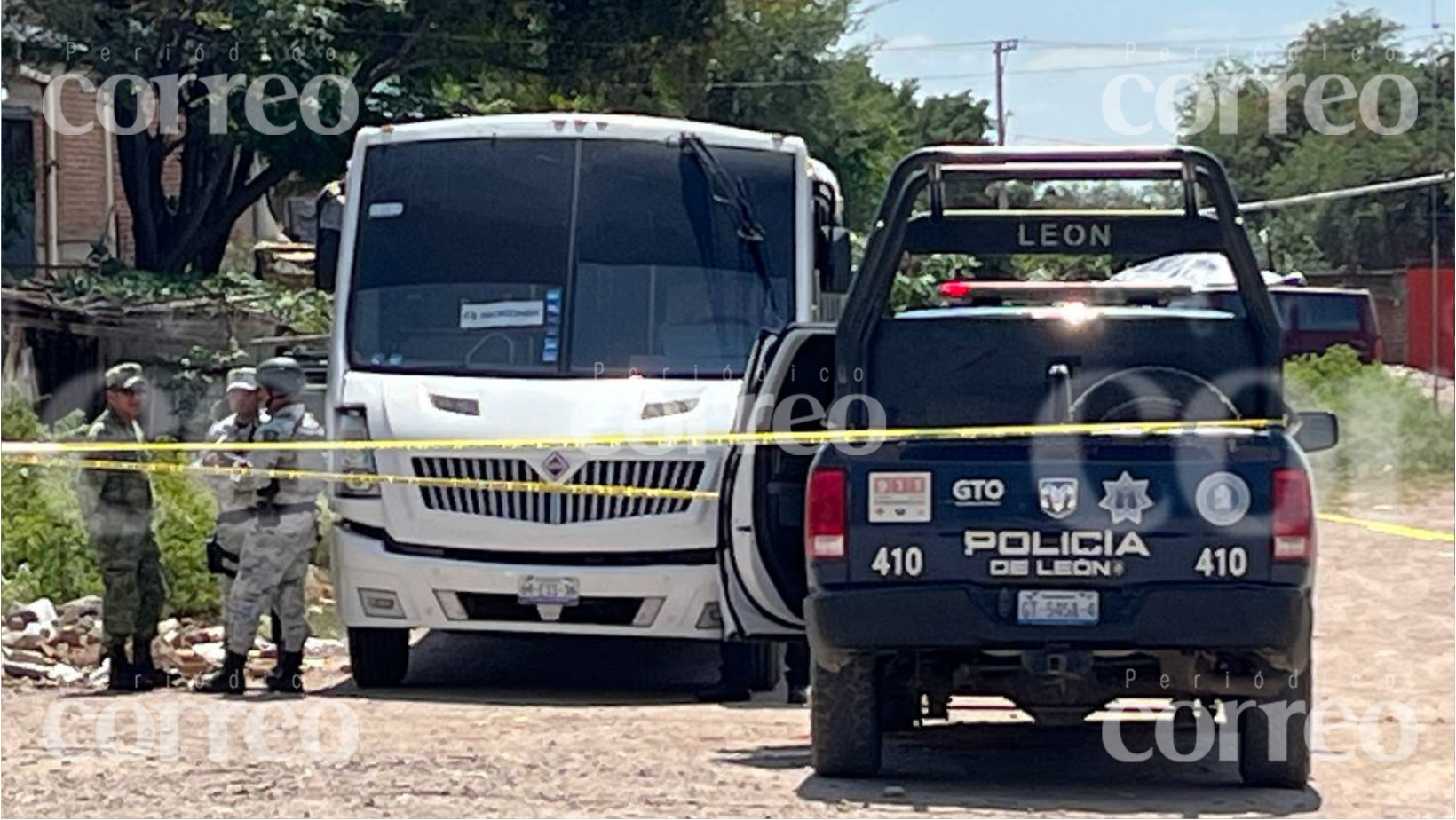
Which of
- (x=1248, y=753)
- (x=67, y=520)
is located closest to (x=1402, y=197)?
(x=67, y=520)

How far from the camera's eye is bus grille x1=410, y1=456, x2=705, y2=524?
10.5m

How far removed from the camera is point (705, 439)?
992 cm

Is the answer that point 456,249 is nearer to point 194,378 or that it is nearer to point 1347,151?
point 194,378

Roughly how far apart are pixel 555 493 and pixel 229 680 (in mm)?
1844

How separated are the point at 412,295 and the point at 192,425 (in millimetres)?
10626

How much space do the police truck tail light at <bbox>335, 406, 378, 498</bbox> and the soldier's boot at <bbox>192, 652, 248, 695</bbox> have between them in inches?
36.9

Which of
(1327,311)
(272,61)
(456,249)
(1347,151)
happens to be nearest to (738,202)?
(456,249)

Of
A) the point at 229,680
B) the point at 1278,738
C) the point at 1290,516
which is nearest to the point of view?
the point at 1290,516

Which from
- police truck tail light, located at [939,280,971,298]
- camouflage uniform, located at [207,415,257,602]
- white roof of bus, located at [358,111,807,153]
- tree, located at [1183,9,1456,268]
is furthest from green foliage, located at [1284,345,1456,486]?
tree, located at [1183,9,1456,268]

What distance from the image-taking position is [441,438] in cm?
1062

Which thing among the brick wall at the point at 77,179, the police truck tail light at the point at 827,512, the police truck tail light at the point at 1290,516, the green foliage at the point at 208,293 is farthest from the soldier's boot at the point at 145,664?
the brick wall at the point at 77,179

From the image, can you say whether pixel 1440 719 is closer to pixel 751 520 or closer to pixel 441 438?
pixel 751 520

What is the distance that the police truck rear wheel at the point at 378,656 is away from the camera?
11094 mm

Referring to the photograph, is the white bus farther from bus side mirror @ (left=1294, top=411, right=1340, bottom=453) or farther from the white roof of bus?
bus side mirror @ (left=1294, top=411, right=1340, bottom=453)
